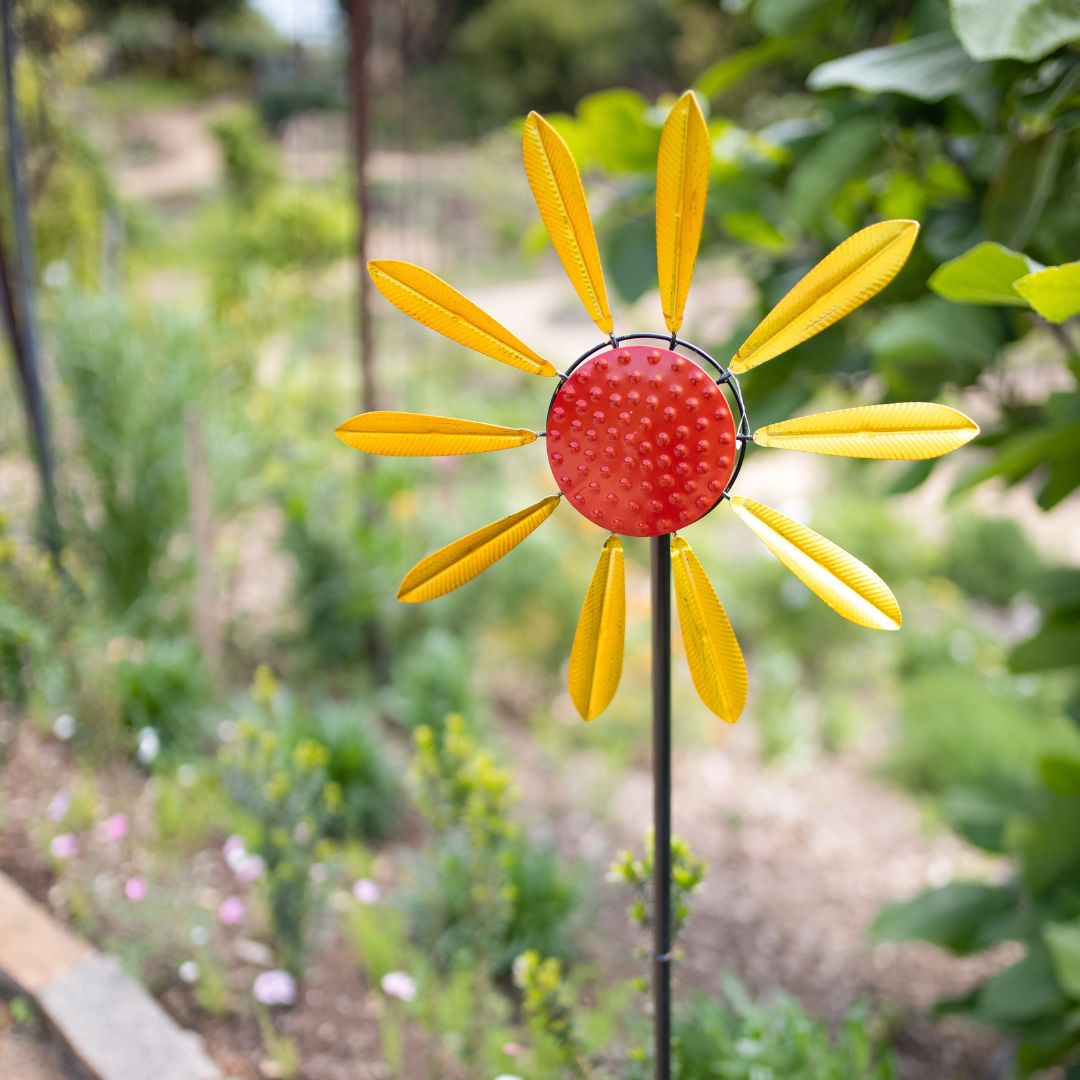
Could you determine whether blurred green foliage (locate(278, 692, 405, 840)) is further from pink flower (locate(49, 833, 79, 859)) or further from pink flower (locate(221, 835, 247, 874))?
pink flower (locate(49, 833, 79, 859))

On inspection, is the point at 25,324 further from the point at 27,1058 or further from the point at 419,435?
the point at 419,435

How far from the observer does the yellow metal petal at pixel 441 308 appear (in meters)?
0.48

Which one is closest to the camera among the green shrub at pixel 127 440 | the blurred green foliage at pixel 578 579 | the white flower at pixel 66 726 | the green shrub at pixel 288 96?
the blurred green foliage at pixel 578 579

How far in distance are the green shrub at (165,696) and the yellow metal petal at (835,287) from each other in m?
1.46

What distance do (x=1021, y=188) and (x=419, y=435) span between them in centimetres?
51

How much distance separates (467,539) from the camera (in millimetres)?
489

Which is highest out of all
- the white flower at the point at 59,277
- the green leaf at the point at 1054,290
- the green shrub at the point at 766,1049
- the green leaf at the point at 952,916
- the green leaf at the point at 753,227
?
the white flower at the point at 59,277

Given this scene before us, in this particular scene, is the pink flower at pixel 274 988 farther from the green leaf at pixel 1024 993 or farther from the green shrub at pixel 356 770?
the green leaf at pixel 1024 993

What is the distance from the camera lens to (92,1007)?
108 centimetres

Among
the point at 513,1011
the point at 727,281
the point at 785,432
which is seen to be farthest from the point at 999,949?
the point at 727,281

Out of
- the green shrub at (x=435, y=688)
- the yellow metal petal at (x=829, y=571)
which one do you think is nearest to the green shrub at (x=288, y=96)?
the green shrub at (x=435, y=688)

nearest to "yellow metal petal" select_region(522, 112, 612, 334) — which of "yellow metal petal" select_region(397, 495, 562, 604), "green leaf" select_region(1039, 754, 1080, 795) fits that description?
"yellow metal petal" select_region(397, 495, 562, 604)

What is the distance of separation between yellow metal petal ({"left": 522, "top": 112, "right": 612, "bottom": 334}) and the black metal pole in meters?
0.15

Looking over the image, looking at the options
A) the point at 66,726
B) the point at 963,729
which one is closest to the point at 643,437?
the point at 66,726
